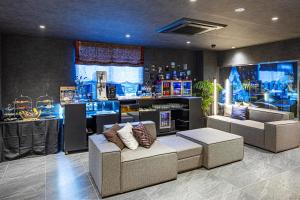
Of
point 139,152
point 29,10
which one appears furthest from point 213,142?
point 29,10

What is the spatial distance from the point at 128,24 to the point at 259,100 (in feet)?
15.3

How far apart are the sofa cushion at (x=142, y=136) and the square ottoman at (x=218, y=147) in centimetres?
96

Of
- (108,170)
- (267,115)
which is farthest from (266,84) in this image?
(108,170)

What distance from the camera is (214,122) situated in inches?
237

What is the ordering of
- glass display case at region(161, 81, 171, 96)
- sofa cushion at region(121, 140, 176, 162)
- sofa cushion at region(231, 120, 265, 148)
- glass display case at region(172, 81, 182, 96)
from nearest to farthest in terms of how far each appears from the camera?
sofa cushion at region(121, 140, 176, 162)
sofa cushion at region(231, 120, 265, 148)
glass display case at region(161, 81, 171, 96)
glass display case at region(172, 81, 182, 96)

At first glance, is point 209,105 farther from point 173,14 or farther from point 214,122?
point 173,14

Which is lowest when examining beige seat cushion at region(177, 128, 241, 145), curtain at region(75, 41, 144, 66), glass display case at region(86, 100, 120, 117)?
beige seat cushion at region(177, 128, 241, 145)

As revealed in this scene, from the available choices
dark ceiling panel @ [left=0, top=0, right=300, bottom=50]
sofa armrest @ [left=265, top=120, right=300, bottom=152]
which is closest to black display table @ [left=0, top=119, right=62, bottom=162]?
dark ceiling panel @ [left=0, top=0, right=300, bottom=50]

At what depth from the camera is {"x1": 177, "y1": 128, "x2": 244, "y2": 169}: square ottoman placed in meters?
3.62

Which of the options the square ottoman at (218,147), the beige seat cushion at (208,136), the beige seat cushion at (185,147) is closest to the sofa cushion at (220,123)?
the beige seat cushion at (208,136)

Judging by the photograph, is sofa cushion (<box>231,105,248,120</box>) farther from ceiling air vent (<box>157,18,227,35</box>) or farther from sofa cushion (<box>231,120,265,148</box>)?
ceiling air vent (<box>157,18,227,35</box>)

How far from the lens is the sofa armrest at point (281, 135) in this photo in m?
4.41

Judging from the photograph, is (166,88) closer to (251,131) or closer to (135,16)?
(251,131)

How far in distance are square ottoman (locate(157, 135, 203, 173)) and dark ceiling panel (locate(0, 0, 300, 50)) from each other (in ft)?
7.09
